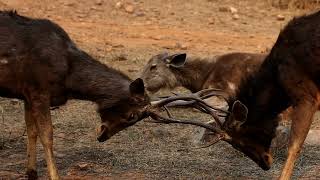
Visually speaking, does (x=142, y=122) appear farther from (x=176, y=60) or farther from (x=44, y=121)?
(x=44, y=121)

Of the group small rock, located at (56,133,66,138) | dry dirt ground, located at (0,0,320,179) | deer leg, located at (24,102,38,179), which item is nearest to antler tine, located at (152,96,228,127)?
dry dirt ground, located at (0,0,320,179)

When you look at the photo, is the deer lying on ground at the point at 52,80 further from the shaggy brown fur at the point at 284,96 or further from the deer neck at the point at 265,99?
the deer neck at the point at 265,99

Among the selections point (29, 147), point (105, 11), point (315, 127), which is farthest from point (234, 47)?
point (29, 147)

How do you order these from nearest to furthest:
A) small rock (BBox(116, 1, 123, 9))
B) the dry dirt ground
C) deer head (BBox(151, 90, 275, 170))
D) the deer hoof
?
deer head (BBox(151, 90, 275, 170)), the deer hoof, the dry dirt ground, small rock (BBox(116, 1, 123, 9))

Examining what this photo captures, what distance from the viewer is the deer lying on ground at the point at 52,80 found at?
327 inches

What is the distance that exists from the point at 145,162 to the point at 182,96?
1508mm

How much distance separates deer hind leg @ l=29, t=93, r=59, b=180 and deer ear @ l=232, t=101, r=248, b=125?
2.06 metres

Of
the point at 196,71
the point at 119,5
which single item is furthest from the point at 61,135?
the point at 119,5

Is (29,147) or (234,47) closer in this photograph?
(29,147)

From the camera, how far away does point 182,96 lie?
8.34 metres

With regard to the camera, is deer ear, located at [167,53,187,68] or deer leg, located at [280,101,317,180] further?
deer ear, located at [167,53,187,68]

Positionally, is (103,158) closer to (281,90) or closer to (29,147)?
(29,147)

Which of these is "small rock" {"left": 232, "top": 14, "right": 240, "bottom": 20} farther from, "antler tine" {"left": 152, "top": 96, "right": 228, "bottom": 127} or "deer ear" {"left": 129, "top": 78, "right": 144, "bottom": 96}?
"deer ear" {"left": 129, "top": 78, "right": 144, "bottom": 96}

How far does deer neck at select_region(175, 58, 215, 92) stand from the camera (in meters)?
12.6
